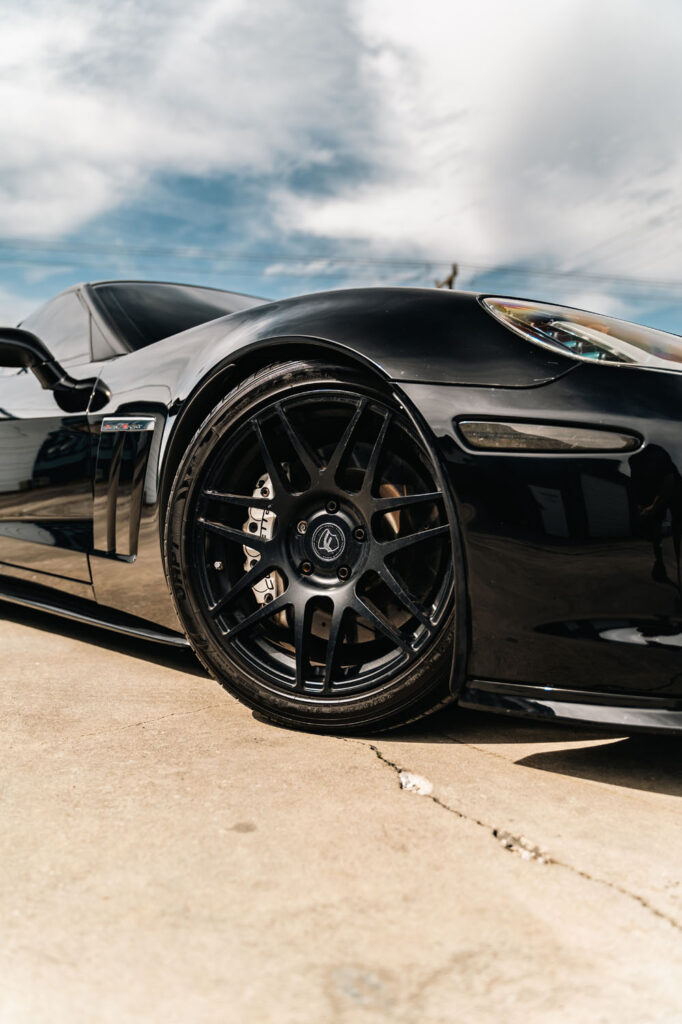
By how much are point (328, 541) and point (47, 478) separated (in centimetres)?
114

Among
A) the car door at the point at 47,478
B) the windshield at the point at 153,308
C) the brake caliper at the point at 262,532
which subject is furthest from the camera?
the windshield at the point at 153,308

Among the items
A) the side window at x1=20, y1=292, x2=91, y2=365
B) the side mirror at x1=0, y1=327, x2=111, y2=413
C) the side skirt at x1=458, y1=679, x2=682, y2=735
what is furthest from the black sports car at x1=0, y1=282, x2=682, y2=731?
the side window at x1=20, y1=292, x2=91, y2=365

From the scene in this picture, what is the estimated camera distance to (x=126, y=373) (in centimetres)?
243

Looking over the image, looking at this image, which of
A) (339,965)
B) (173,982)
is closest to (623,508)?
(339,965)

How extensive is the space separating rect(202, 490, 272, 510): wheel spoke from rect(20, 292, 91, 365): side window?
96 cm

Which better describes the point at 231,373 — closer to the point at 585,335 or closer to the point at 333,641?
the point at 333,641

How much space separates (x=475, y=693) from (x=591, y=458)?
1.66 feet

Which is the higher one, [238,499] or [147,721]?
[238,499]

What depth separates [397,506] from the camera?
1.80 metres

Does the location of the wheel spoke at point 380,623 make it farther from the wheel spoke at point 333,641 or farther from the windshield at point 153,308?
the windshield at point 153,308

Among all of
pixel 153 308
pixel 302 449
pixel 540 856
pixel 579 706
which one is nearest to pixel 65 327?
pixel 153 308

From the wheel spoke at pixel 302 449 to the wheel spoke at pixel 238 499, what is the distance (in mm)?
125

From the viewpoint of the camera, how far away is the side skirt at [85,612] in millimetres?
2337

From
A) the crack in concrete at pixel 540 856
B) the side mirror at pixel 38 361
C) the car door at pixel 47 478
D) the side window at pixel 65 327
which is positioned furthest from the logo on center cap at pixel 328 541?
the side window at pixel 65 327
